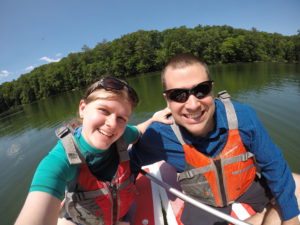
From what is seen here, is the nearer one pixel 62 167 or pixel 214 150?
pixel 62 167

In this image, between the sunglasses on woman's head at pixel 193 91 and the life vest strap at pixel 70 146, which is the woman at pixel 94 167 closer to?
the life vest strap at pixel 70 146

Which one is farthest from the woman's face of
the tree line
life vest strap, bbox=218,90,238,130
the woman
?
the tree line

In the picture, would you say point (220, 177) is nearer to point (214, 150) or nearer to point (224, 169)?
point (224, 169)

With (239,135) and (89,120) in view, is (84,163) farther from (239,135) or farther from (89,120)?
(239,135)

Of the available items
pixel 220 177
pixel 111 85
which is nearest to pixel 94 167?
pixel 111 85

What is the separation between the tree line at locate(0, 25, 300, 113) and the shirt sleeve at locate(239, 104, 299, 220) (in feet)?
170

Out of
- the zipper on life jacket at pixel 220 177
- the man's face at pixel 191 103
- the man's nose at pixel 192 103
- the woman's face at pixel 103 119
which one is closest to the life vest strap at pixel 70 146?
the woman's face at pixel 103 119

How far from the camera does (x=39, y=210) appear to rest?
43.0 inches

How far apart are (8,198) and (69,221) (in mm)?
4651

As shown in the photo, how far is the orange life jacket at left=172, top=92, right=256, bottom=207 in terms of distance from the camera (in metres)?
1.69

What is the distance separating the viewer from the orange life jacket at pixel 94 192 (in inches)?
57.7

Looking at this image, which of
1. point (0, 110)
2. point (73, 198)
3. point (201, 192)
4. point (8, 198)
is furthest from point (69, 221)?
point (0, 110)

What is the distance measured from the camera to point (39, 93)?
171 ft

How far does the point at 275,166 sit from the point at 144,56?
5687 cm
